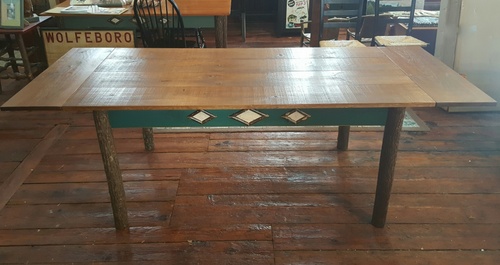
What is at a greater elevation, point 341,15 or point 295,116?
point 341,15

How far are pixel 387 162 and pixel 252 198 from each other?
0.75 m

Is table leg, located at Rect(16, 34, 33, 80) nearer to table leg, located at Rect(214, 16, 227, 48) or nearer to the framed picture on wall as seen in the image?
the framed picture on wall

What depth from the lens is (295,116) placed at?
1.81 m

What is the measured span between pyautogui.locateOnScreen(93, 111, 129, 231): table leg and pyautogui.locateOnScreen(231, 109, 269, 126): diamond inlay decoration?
1.80 feet

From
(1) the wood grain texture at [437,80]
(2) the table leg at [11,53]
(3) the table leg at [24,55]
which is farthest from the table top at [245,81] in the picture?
(2) the table leg at [11,53]

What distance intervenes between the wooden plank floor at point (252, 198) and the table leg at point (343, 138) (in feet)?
0.14

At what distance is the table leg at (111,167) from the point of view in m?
1.85

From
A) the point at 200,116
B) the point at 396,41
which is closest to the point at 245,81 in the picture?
the point at 200,116

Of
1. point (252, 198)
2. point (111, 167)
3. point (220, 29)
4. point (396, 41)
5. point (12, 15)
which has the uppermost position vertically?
point (12, 15)

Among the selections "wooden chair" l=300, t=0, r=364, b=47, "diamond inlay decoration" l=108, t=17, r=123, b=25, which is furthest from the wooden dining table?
"diamond inlay decoration" l=108, t=17, r=123, b=25

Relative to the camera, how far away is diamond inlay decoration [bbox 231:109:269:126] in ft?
5.91

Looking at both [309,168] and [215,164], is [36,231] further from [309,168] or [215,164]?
[309,168]

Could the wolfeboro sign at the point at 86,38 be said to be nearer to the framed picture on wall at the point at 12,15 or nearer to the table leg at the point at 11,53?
the framed picture on wall at the point at 12,15

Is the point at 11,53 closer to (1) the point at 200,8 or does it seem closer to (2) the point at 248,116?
(1) the point at 200,8
